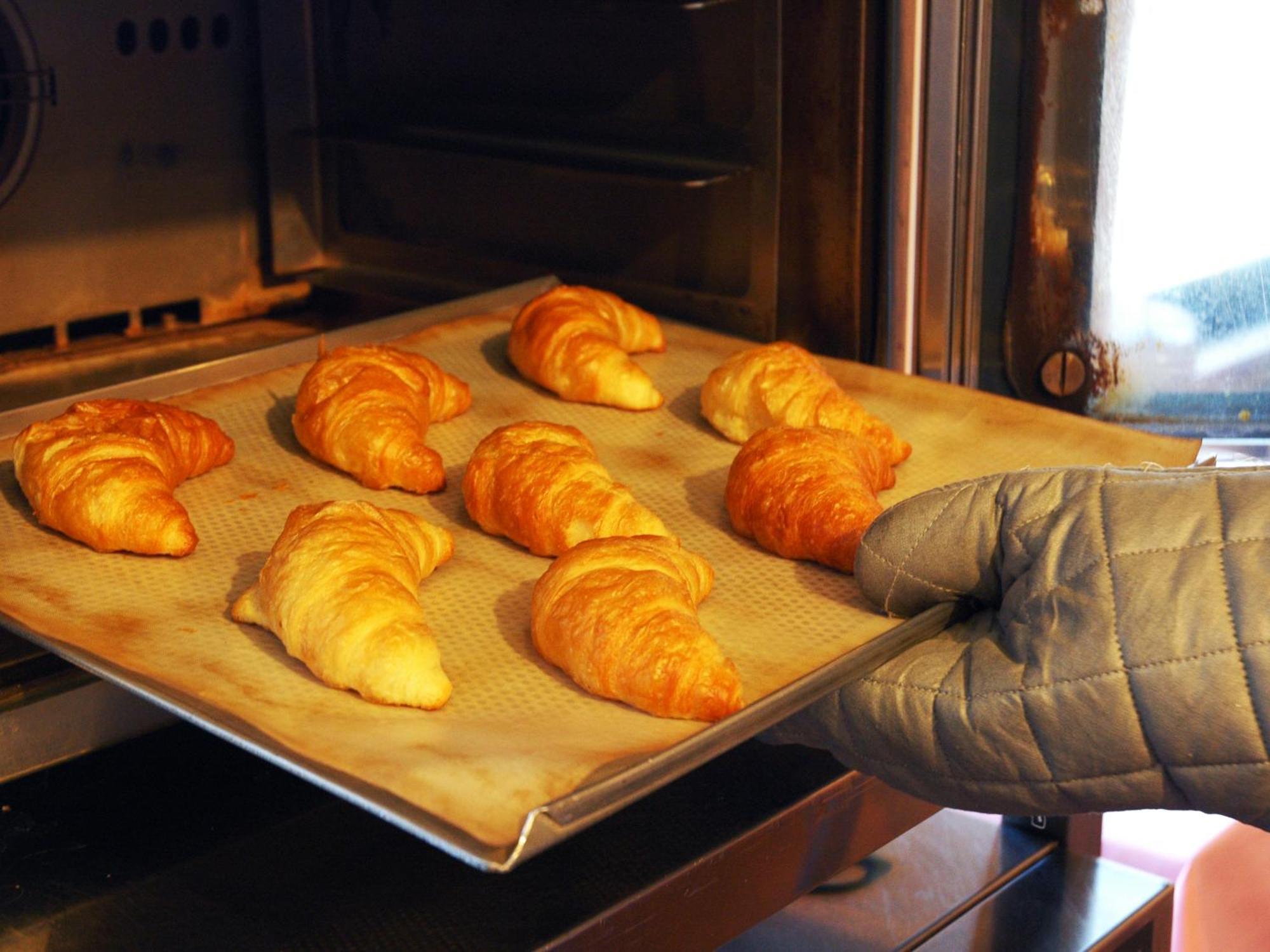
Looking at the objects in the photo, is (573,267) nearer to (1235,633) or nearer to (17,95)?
(17,95)

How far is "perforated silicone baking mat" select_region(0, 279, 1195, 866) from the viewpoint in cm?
80

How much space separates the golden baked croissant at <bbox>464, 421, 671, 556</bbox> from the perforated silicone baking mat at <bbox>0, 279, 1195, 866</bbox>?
24 mm

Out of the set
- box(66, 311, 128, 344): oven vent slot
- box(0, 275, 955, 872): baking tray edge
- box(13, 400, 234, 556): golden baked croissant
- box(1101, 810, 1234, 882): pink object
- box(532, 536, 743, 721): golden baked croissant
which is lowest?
box(1101, 810, 1234, 882): pink object

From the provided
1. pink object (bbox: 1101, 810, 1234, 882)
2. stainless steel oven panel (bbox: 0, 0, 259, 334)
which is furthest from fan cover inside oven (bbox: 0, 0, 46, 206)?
pink object (bbox: 1101, 810, 1234, 882)

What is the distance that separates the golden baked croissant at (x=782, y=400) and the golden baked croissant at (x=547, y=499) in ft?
0.64

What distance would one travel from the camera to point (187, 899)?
922 mm

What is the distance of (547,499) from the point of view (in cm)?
111

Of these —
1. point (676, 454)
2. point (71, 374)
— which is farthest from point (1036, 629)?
point (71, 374)

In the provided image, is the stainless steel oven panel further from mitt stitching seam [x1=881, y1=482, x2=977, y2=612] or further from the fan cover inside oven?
mitt stitching seam [x1=881, y1=482, x2=977, y2=612]

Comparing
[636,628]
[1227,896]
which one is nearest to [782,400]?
[636,628]

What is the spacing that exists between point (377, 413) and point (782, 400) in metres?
0.37

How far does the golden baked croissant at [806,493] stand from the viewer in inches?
42.5

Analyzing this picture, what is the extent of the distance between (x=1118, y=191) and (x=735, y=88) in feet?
1.34

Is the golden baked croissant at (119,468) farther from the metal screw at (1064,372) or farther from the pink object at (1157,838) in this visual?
the pink object at (1157,838)
